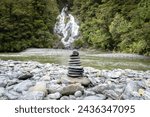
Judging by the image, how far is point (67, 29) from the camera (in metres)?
39.2

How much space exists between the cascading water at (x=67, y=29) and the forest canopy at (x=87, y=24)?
71 cm

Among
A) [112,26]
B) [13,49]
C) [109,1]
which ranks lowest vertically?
[13,49]

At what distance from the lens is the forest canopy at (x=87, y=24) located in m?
27.9

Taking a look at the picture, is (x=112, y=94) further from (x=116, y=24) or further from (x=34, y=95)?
(x=116, y=24)

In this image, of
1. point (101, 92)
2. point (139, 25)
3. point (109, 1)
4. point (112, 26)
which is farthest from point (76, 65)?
point (109, 1)

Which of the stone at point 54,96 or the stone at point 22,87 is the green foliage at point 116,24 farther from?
the stone at point 54,96

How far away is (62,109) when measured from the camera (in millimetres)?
4324

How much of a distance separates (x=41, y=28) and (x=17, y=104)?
110ft

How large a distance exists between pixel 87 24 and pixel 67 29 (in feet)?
9.65

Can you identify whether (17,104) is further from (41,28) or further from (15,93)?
(41,28)

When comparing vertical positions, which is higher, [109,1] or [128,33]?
[109,1]

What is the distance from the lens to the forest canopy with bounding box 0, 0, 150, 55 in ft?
91.5

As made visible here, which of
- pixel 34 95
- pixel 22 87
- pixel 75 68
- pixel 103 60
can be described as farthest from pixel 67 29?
pixel 34 95

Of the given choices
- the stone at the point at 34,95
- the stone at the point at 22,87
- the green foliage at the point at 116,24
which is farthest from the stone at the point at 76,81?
the green foliage at the point at 116,24
